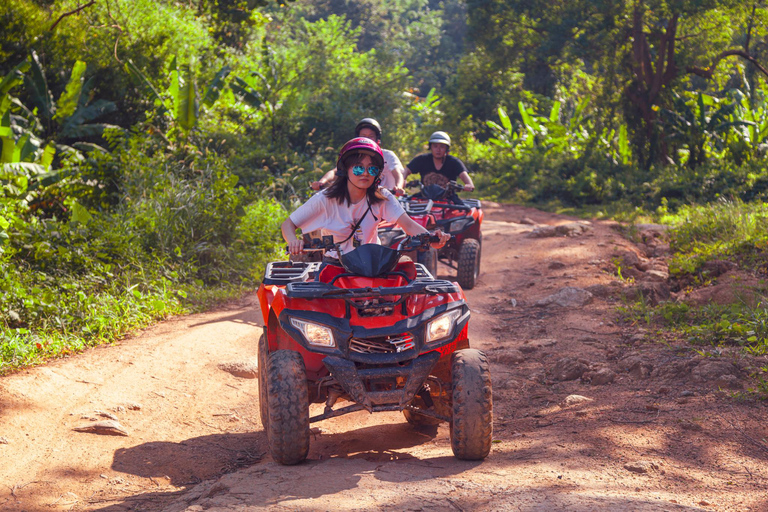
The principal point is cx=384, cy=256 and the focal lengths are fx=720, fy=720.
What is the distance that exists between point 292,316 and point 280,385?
40cm

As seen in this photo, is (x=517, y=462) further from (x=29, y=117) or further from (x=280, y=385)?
(x=29, y=117)

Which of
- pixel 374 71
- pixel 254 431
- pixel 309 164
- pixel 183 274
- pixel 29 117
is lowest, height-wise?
pixel 254 431

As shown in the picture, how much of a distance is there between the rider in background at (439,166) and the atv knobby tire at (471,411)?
5.82 meters

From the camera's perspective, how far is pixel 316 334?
4.00 meters

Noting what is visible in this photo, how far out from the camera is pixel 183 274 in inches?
350

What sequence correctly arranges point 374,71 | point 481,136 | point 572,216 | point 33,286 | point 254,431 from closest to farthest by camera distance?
1. point 254,431
2. point 33,286
3. point 572,216
4. point 374,71
5. point 481,136

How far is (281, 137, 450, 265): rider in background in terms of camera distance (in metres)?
4.89

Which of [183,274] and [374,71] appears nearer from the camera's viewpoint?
[183,274]

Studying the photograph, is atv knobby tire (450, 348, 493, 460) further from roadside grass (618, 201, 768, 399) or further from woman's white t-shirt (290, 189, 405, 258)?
roadside grass (618, 201, 768, 399)

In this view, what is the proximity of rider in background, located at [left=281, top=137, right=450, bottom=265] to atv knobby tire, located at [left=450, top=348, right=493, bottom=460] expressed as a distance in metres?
1.22

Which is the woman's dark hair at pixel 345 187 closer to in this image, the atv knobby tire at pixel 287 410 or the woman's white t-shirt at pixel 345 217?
the woman's white t-shirt at pixel 345 217

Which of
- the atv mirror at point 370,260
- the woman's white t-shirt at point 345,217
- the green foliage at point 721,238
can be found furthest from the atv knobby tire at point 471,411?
the green foliage at point 721,238

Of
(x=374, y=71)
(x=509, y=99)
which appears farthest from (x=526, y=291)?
(x=509, y=99)

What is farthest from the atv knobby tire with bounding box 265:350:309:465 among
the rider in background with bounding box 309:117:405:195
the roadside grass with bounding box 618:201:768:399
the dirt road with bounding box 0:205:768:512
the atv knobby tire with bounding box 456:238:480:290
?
the atv knobby tire with bounding box 456:238:480:290
